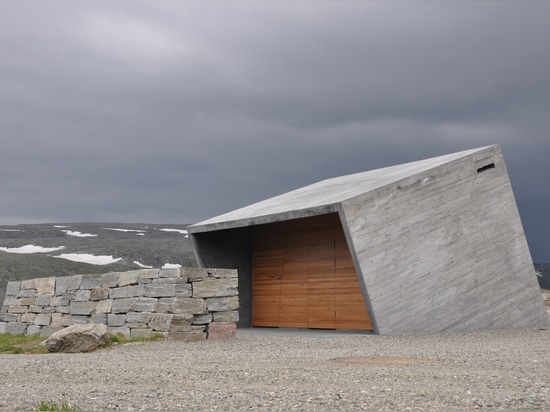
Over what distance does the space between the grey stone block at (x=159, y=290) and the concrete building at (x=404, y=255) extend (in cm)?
304

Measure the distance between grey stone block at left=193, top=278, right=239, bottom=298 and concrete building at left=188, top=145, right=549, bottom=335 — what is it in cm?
220

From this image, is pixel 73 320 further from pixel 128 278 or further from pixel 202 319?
pixel 202 319

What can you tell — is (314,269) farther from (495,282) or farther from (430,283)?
(495,282)

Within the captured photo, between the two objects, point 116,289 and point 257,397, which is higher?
point 116,289

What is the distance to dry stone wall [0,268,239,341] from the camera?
12.3 metres

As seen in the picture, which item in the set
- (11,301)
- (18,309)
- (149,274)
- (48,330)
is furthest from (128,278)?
(11,301)

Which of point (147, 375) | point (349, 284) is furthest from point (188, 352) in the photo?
point (349, 284)

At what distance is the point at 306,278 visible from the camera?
53.5 feet

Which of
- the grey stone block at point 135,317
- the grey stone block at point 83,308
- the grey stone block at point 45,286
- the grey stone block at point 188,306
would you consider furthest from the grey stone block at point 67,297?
the grey stone block at point 188,306

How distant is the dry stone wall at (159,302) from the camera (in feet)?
40.5

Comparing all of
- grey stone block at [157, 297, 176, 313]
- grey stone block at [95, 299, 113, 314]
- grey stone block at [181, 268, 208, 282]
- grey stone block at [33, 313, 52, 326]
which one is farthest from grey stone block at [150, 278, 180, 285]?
grey stone block at [33, 313, 52, 326]

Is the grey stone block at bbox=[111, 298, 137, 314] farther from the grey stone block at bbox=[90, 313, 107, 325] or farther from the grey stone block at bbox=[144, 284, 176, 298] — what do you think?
the grey stone block at bbox=[144, 284, 176, 298]

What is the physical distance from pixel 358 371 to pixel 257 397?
201 centimetres

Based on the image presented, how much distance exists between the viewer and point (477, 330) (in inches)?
588
